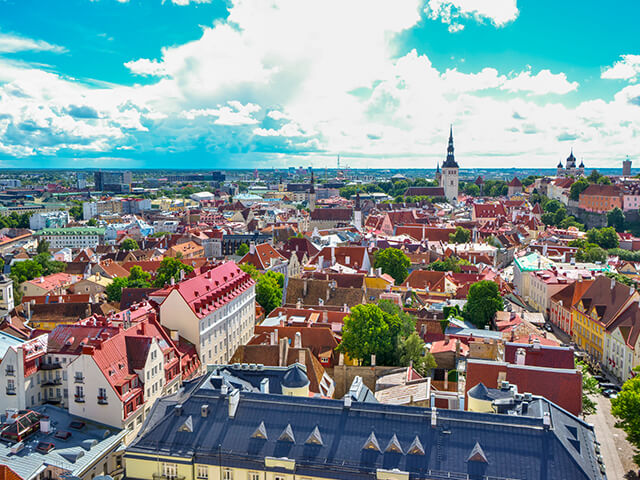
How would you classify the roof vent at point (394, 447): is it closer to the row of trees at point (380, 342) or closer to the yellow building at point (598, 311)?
the row of trees at point (380, 342)

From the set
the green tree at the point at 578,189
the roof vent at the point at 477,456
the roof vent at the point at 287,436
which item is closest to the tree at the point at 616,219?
the green tree at the point at 578,189

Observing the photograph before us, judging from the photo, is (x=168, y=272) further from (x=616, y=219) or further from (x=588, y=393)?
(x=616, y=219)

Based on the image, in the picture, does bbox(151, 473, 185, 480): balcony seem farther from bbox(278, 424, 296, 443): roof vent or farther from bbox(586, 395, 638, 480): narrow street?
bbox(586, 395, 638, 480): narrow street

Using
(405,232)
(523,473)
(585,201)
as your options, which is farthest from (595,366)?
(585,201)

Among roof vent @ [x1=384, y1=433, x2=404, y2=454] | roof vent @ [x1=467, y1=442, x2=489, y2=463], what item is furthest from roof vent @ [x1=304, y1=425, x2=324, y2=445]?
roof vent @ [x1=467, y1=442, x2=489, y2=463]

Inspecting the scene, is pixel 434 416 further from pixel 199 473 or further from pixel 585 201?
pixel 585 201

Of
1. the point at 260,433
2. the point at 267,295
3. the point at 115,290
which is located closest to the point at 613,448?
the point at 260,433
